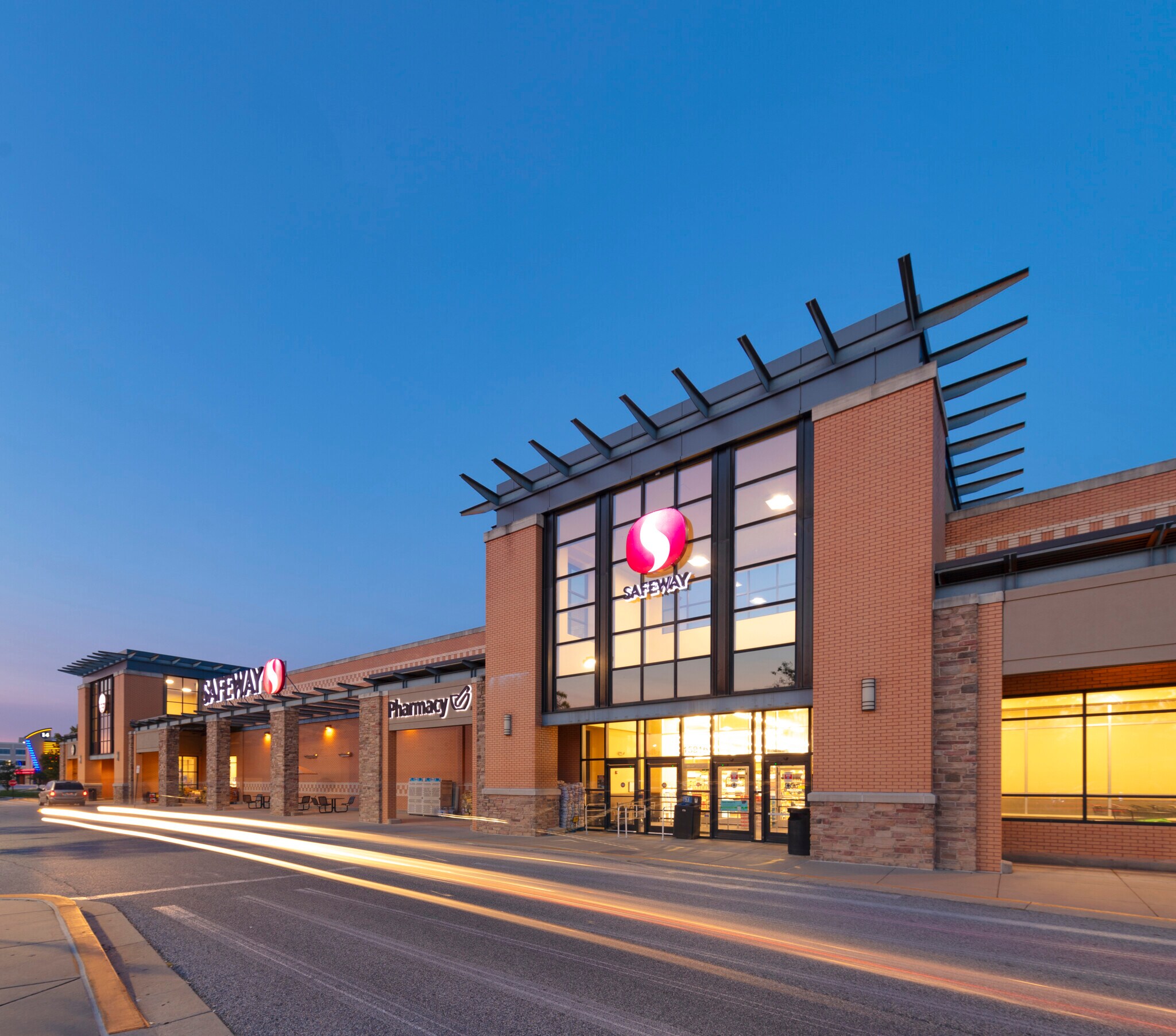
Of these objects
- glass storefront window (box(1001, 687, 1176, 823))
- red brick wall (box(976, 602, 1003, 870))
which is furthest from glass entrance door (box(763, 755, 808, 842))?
red brick wall (box(976, 602, 1003, 870))

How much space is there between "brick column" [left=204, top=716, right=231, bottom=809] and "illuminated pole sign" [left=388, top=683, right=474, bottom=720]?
692 inches

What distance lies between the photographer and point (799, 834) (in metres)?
18.5

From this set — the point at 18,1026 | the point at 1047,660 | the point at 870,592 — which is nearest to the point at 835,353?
the point at 870,592

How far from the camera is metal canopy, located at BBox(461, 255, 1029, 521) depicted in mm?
18078

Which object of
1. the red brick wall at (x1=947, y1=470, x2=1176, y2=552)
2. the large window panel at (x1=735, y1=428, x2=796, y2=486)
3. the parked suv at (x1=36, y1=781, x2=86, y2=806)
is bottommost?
the parked suv at (x1=36, y1=781, x2=86, y2=806)

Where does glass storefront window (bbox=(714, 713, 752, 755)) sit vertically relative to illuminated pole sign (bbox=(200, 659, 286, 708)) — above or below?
above

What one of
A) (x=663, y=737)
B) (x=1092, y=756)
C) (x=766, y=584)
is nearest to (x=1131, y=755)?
(x=1092, y=756)

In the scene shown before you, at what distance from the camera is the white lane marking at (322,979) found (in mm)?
6777

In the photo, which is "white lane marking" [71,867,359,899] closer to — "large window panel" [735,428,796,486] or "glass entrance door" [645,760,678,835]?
"glass entrance door" [645,760,678,835]

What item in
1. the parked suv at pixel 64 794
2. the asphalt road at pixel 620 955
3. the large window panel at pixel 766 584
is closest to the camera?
the asphalt road at pixel 620 955

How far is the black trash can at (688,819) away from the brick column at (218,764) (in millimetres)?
30536

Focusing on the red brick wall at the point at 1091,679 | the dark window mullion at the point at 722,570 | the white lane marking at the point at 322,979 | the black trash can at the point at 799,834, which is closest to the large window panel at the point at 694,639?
the dark window mullion at the point at 722,570

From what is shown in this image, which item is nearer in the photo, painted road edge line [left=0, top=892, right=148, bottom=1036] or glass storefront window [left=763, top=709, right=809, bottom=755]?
painted road edge line [left=0, top=892, right=148, bottom=1036]

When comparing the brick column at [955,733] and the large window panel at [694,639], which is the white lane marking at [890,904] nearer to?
the brick column at [955,733]
